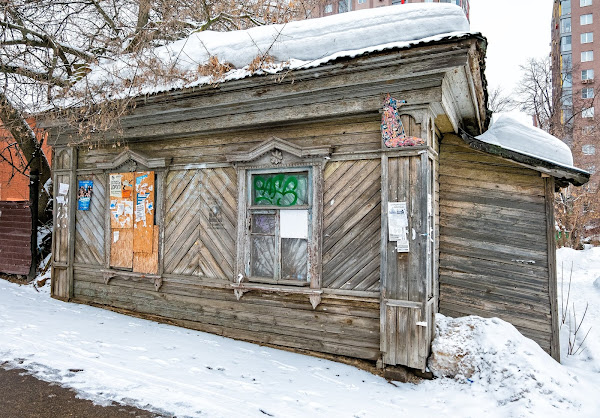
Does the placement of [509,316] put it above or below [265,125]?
below

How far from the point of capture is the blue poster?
6.78 m

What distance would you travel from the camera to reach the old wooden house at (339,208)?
4.18 metres

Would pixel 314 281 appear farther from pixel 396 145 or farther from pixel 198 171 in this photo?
pixel 198 171

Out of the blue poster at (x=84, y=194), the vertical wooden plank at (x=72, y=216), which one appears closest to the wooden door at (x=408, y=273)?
the blue poster at (x=84, y=194)

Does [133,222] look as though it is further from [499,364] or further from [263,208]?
[499,364]

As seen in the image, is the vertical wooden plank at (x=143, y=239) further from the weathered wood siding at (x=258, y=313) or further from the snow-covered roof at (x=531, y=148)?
the snow-covered roof at (x=531, y=148)

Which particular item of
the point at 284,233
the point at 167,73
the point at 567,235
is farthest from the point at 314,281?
the point at 567,235

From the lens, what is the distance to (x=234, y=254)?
207 inches

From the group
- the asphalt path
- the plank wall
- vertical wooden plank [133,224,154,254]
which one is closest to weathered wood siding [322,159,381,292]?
the plank wall

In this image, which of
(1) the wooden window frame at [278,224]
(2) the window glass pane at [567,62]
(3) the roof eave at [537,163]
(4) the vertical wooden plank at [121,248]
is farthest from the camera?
(2) the window glass pane at [567,62]

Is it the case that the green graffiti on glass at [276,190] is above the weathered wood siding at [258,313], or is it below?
above

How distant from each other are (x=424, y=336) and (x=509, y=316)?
171 cm

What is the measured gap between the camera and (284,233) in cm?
494

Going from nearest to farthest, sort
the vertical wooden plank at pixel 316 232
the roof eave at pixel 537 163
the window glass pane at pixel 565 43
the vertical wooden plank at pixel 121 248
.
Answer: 1. the roof eave at pixel 537 163
2. the vertical wooden plank at pixel 316 232
3. the vertical wooden plank at pixel 121 248
4. the window glass pane at pixel 565 43
